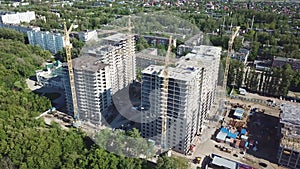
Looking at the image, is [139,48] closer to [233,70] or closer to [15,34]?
[233,70]

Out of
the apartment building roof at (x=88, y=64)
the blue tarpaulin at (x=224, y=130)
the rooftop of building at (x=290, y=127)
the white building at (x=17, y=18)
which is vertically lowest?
the blue tarpaulin at (x=224, y=130)

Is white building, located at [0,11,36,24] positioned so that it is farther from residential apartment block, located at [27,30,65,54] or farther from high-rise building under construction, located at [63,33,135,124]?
high-rise building under construction, located at [63,33,135,124]

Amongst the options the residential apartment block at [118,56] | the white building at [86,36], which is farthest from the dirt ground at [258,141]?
the white building at [86,36]

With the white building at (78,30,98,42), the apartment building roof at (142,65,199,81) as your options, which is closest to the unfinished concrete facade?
the apartment building roof at (142,65,199,81)

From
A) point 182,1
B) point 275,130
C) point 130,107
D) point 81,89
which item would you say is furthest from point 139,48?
point 182,1

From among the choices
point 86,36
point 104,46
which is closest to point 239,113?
point 104,46

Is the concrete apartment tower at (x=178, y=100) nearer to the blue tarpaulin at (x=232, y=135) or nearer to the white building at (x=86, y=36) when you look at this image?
the blue tarpaulin at (x=232, y=135)
